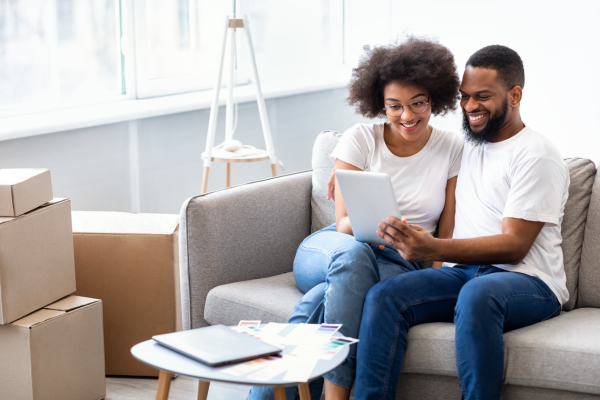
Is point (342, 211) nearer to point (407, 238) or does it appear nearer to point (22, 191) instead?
point (407, 238)

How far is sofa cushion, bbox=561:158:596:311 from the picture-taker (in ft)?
5.91

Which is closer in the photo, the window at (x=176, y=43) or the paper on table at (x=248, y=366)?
the paper on table at (x=248, y=366)

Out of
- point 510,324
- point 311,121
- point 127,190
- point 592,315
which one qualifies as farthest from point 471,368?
point 311,121

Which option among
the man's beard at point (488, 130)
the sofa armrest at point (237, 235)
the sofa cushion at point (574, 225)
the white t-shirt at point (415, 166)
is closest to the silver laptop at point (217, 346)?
the sofa armrest at point (237, 235)

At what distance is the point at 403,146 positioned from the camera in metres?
1.88

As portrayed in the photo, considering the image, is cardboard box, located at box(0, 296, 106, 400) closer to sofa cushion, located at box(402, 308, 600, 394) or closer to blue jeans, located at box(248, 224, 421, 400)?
blue jeans, located at box(248, 224, 421, 400)

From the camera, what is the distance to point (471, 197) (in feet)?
5.71

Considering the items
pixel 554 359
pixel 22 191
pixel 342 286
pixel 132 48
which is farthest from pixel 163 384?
pixel 132 48

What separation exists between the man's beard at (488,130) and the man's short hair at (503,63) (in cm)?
6

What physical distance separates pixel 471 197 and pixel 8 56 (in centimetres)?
178

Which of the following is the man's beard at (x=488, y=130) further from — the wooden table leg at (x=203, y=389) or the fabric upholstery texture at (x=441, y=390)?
the wooden table leg at (x=203, y=389)

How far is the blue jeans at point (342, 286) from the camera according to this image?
151 centimetres

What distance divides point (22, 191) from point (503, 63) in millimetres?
1293

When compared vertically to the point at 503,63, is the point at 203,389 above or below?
below
